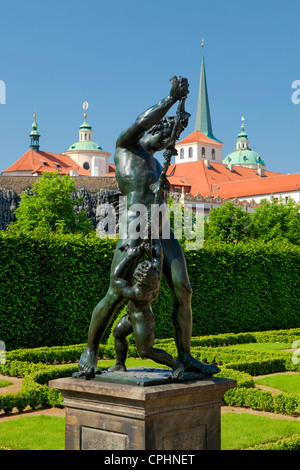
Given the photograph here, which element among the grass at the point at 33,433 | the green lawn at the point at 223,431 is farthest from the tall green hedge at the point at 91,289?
the green lawn at the point at 223,431

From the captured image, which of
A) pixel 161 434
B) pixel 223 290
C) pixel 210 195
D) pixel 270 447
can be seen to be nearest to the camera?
pixel 161 434

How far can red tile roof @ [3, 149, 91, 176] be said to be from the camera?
80.3 meters

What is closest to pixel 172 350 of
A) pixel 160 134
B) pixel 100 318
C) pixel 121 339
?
pixel 121 339

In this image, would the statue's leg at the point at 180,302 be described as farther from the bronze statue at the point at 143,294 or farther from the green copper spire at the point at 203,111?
the green copper spire at the point at 203,111

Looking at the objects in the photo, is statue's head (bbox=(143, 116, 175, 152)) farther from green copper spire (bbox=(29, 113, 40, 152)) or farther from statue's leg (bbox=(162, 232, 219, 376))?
green copper spire (bbox=(29, 113, 40, 152))

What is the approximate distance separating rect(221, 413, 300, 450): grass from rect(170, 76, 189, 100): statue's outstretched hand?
3.49 metres

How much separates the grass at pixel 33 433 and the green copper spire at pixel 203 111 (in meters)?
110

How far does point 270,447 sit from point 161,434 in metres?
1.82

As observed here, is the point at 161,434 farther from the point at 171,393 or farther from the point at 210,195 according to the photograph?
the point at 210,195

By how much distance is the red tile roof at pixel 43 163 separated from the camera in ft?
263

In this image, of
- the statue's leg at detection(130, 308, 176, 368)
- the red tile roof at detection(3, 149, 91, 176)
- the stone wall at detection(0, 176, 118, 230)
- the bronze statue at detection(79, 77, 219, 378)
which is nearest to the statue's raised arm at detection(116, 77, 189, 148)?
the bronze statue at detection(79, 77, 219, 378)

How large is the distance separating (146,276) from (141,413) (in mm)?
1039

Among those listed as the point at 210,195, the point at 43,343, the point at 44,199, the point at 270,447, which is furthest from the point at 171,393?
the point at 210,195
